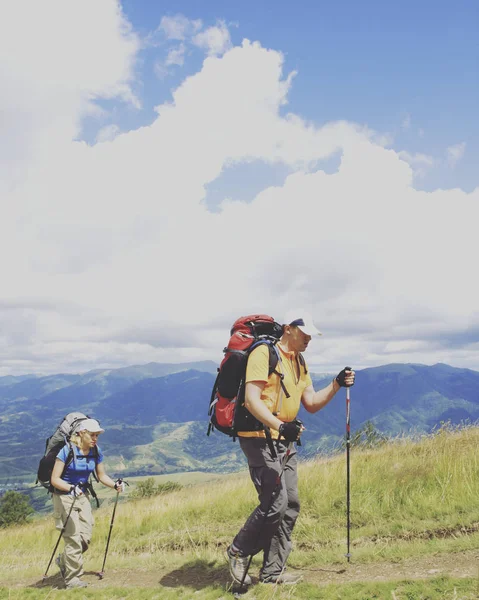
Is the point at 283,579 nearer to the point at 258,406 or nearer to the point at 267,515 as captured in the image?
the point at 267,515

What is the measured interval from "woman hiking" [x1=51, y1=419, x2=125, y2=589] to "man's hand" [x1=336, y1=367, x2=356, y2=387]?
400 centimetres

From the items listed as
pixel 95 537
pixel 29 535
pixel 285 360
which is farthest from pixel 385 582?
pixel 29 535

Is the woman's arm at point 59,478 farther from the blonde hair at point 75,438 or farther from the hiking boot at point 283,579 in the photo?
the hiking boot at point 283,579

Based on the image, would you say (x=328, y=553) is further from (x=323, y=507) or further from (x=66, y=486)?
(x=66, y=486)

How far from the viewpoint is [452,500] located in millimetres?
7594

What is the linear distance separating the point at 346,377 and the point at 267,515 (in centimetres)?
205

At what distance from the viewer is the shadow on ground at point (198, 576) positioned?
6.18 metres

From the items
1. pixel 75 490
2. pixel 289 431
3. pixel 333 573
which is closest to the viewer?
pixel 289 431

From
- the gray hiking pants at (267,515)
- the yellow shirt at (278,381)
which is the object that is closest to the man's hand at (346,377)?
the yellow shirt at (278,381)

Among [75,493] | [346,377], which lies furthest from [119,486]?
[346,377]

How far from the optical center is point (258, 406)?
507 centimetres

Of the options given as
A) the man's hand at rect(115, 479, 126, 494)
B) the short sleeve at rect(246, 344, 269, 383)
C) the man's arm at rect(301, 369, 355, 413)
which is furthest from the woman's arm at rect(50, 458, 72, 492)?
the man's arm at rect(301, 369, 355, 413)

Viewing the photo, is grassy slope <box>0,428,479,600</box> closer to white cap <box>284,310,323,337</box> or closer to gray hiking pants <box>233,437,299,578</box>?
gray hiking pants <box>233,437,299,578</box>

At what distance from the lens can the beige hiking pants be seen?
711cm
